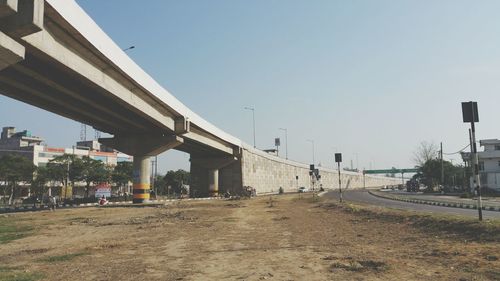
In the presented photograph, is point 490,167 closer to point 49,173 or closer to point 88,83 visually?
point 88,83

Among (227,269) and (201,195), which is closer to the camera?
(227,269)

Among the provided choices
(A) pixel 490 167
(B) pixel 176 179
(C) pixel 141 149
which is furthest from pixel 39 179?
(A) pixel 490 167

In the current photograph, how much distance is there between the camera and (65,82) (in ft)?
97.7

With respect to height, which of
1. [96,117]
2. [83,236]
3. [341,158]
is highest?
[96,117]

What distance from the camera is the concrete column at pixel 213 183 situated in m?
82.1

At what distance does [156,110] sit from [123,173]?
64151mm

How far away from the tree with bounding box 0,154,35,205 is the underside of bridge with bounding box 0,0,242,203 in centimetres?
3563

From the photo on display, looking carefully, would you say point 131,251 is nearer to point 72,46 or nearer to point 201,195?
point 72,46

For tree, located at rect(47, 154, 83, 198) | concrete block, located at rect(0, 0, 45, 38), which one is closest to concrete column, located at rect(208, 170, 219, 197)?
tree, located at rect(47, 154, 83, 198)

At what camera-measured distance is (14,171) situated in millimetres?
79812

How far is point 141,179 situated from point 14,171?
4154cm

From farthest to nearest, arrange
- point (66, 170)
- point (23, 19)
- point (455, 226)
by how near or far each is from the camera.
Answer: point (66, 170) < point (23, 19) < point (455, 226)

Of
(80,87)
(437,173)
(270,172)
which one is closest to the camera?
(80,87)

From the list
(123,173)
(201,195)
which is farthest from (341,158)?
(123,173)
